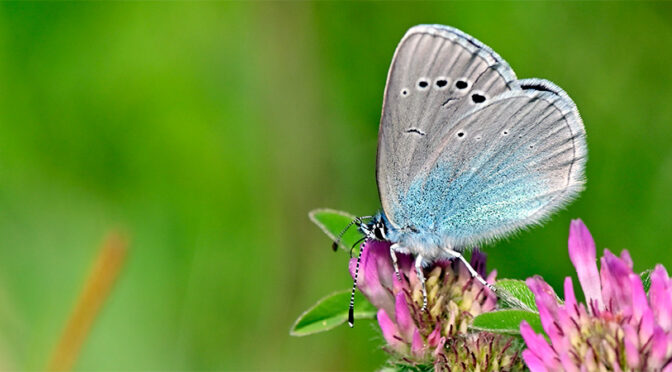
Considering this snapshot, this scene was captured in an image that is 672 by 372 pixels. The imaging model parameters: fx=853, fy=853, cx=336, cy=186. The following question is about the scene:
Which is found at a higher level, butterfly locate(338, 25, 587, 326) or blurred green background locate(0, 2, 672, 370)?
blurred green background locate(0, 2, 672, 370)

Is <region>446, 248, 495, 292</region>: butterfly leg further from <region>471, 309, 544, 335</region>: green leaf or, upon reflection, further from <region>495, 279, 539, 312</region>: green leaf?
<region>471, 309, 544, 335</region>: green leaf

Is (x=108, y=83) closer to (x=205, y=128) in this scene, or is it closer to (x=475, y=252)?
(x=205, y=128)

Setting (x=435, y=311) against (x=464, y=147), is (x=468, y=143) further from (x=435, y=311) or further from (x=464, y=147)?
(x=435, y=311)

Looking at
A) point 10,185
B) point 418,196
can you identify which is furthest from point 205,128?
point 418,196

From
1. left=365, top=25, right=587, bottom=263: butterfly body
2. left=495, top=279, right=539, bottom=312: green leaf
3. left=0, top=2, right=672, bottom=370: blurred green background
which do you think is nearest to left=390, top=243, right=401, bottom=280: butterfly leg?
left=365, top=25, right=587, bottom=263: butterfly body

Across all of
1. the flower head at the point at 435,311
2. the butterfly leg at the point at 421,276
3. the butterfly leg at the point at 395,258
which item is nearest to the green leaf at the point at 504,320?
the flower head at the point at 435,311
